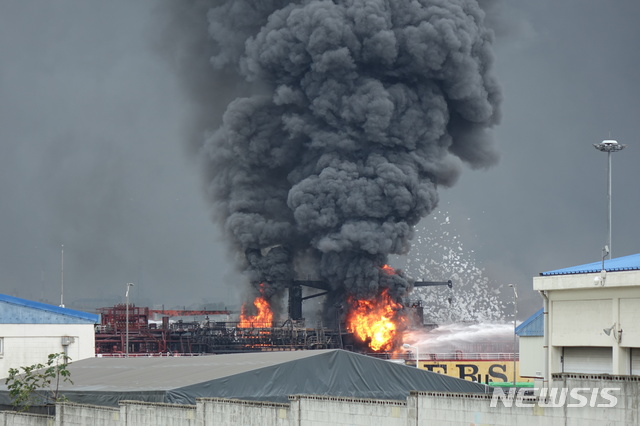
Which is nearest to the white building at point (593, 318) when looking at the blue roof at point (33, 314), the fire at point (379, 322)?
the blue roof at point (33, 314)

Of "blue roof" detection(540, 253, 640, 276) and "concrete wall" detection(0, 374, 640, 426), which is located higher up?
"blue roof" detection(540, 253, 640, 276)

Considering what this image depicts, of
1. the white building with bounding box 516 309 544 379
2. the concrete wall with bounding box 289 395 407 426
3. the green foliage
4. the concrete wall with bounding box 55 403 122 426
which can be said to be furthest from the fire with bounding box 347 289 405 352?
the concrete wall with bounding box 289 395 407 426

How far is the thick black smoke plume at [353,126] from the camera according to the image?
118m

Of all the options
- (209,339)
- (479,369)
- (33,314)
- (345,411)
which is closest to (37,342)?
(33,314)

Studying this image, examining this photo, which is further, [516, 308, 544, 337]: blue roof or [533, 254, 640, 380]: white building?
[516, 308, 544, 337]: blue roof

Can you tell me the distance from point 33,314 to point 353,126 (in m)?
66.7

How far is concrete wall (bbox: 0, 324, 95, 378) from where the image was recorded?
58500 millimetres

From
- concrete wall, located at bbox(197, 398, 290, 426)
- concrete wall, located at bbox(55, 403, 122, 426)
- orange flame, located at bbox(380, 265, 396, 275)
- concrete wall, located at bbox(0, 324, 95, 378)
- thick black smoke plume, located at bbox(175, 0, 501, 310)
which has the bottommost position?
concrete wall, located at bbox(55, 403, 122, 426)

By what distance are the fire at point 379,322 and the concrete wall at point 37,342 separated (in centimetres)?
6024

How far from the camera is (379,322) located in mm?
120000
